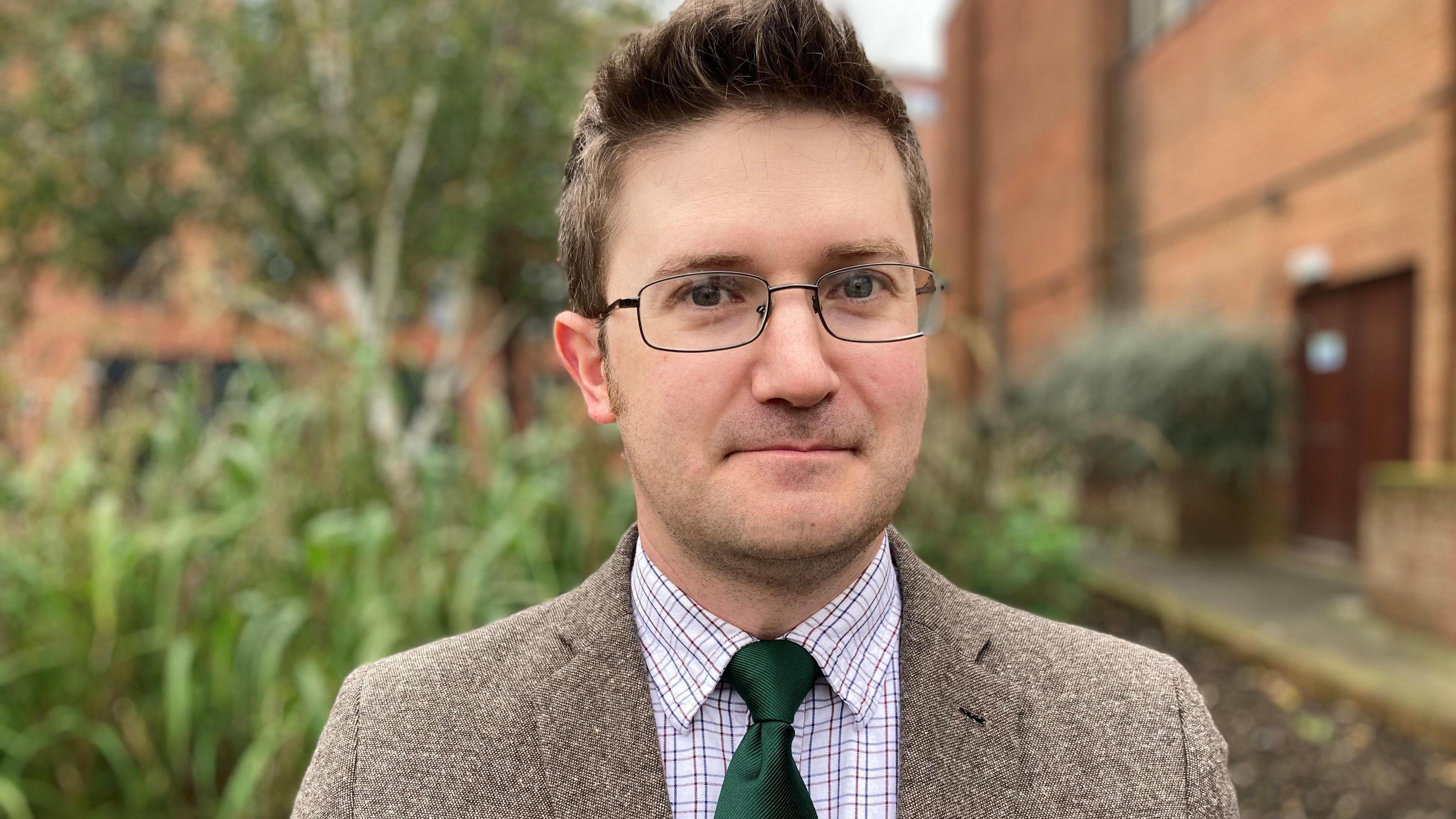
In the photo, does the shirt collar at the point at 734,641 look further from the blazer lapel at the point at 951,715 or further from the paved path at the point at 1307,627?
the paved path at the point at 1307,627

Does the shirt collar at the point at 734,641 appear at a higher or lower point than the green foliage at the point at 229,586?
higher

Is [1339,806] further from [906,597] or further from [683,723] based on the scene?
[683,723]

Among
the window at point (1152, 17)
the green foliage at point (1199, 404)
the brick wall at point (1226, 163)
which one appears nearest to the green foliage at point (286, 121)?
the brick wall at point (1226, 163)

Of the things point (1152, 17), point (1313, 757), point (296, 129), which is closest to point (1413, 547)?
point (1313, 757)

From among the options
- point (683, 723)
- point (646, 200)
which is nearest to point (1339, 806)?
point (683, 723)

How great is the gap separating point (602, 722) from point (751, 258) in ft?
2.06

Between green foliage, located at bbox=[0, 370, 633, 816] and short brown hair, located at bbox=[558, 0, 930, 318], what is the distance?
67.7 inches

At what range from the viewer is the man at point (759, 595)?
1.21 m

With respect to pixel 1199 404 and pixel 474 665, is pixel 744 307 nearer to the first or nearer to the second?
pixel 474 665

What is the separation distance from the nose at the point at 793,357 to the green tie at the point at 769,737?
0.33 m

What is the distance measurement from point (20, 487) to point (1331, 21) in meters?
10.5

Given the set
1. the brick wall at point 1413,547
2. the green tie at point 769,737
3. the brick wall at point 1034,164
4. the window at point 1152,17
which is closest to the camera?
the green tie at point 769,737

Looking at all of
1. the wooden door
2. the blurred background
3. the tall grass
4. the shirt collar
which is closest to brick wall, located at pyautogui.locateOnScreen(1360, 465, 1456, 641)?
the blurred background

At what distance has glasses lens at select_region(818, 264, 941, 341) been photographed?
1.26 metres
